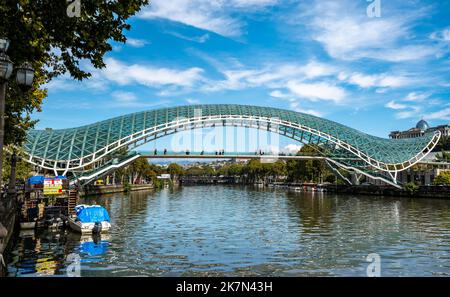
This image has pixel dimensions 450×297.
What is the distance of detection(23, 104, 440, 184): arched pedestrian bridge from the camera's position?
246 ft

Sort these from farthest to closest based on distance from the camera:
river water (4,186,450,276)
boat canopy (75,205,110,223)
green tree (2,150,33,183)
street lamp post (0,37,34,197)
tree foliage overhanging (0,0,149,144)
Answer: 1. green tree (2,150,33,183)
2. boat canopy (75,205,110,223)
3. river water (4,186,450,276)
4. tree foliage overhanging (0,0,149,144)
5. street lamp post (0,37,34,197)

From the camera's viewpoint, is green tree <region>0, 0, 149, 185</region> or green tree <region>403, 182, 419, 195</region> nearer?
green tree <region>0, 0, 149, 185</region>

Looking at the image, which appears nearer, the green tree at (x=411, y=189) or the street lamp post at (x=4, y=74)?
the street lamp post at (x=4, y=74)

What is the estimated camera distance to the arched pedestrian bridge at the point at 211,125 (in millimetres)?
74938

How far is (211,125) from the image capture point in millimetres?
83625

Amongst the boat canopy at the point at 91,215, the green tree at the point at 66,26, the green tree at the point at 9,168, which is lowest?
the boat canopy at the point at 91,215

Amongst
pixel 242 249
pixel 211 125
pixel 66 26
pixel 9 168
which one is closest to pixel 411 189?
pixel 211 125

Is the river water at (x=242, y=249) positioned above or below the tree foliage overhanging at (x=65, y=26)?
below

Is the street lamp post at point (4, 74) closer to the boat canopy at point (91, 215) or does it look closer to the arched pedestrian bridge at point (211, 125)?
the boat canopy at point (91, 215)

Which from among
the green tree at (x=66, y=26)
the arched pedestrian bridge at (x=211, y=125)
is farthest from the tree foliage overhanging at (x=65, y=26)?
the arched pedestrian bridge at (x=211, y=125)

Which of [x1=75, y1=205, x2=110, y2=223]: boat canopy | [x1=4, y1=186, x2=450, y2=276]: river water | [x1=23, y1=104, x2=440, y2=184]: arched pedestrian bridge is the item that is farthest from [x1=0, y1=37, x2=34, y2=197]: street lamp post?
[x1=23, y1=104, x2=440, y2=184]: arched pedestrian bridge

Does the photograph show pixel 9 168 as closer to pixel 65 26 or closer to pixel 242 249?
pixel 242 249

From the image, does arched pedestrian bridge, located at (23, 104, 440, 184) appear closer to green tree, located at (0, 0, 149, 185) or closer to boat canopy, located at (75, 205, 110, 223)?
boat canopy, located at (75, 205, 110, 223)
